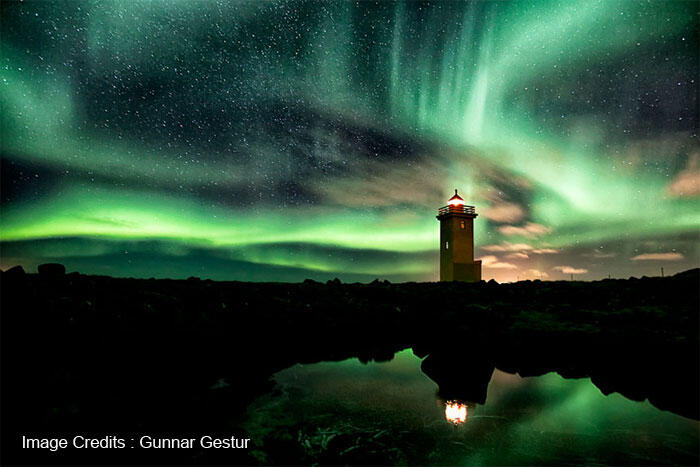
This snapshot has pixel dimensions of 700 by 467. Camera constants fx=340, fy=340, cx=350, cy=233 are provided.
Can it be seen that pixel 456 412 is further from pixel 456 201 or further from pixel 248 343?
pixel 456 201

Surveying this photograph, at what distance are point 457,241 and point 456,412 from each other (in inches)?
1072

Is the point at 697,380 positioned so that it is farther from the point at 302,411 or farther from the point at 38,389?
the point at 38,389

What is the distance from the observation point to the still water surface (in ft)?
14.2

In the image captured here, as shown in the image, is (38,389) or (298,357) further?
(298,357)

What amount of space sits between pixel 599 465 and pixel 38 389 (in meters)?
7.06

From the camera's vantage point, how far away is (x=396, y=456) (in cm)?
432

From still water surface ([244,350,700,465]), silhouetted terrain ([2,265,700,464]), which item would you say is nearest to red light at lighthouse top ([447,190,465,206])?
silhouetted terrain ([2,265,700,464])

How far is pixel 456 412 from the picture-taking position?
5.77 metres

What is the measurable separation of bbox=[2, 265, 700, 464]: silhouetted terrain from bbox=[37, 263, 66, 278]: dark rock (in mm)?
63

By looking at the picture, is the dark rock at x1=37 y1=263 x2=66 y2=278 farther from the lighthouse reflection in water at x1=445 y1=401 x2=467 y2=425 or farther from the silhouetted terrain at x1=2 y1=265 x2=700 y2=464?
the lighthouse reflection in water at x1=445 y1=401 x2=467 y2=425

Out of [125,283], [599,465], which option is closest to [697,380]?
[599,465]

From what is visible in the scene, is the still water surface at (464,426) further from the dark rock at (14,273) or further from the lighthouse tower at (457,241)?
the lighthouse tower at (457,241)

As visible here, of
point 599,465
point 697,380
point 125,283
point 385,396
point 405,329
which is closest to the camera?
point 599,465

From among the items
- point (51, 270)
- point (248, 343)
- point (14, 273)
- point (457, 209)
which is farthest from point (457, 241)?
point (14, 273)
